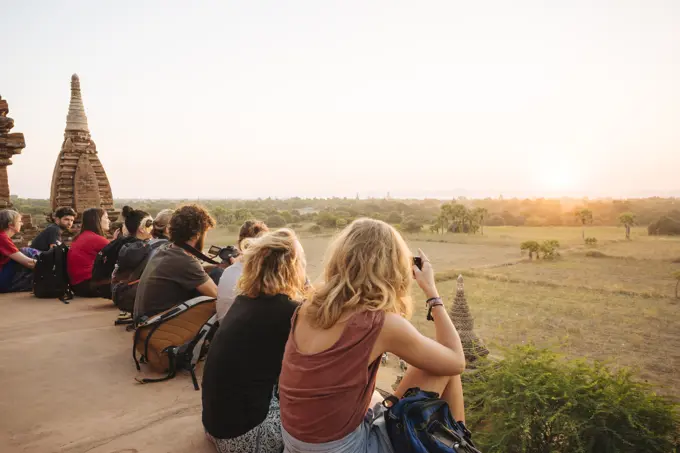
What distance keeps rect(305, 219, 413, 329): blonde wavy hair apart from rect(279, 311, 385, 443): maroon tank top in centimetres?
8

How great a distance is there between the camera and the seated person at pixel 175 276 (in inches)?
144

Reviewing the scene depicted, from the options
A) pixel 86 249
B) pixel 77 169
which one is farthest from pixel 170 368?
pixel 77 169

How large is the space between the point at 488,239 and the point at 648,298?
25283mm

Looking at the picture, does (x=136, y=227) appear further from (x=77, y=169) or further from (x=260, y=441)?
(x=77, y=169)

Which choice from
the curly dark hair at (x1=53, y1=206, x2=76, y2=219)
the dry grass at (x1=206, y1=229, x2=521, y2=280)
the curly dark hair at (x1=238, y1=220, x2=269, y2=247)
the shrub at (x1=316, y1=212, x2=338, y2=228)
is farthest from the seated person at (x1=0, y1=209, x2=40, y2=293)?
the shrub at (x1=316, y1=212, x2=338, y2=228)

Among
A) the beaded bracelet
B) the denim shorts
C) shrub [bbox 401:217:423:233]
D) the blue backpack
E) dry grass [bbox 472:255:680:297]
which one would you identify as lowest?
dry grass [bbox 472:255:680:297]

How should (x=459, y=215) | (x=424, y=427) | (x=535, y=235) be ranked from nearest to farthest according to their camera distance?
(x=424, y=427), (x=535, y=235), (x=459, y=215)

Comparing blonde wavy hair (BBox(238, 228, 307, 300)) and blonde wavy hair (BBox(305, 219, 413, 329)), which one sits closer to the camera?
blonde wavy hair (BBox(305, 219, 413, 329))

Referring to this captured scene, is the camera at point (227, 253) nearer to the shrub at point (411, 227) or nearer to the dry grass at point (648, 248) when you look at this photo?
the dry grass at point (648, 248)

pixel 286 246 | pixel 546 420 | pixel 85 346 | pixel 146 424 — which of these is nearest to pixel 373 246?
pixel 286 246

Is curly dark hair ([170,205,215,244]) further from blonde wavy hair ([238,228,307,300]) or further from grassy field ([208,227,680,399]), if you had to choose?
grassy field ([208,227,680,399])

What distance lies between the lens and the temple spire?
35.9 feet

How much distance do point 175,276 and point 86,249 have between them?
3.12m

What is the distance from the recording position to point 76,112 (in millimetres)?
11055
